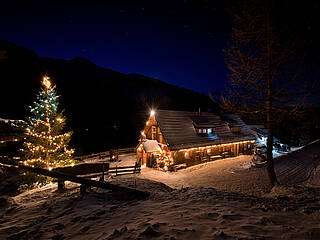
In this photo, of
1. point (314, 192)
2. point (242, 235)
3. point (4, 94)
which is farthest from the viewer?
point (4, 94)

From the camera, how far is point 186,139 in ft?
62.4

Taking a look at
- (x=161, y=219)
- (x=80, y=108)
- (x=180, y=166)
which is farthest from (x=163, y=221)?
(x=80, y=108)

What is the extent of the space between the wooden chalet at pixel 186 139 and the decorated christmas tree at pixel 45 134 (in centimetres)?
854

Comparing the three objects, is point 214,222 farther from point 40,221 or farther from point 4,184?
point 4,184

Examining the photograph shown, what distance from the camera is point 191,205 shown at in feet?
18.0

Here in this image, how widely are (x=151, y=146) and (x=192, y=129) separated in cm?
620

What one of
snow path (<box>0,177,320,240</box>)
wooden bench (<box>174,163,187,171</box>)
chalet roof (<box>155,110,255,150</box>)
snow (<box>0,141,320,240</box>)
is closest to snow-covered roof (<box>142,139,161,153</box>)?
chalet roof (<box>155,110,255,150</box>)

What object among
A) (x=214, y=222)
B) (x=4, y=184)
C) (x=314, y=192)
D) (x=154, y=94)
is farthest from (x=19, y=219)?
(x=154, y=94)

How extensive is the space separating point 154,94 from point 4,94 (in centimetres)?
6528

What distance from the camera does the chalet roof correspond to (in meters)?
18.4

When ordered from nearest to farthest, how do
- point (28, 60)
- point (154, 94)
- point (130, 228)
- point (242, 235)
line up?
point (242, 235) → point (130, 228) → point (28, 60) → point (154, 94)

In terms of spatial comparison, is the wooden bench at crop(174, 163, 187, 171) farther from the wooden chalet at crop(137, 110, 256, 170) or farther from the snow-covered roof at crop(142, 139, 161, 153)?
the snow-covered roof at crop(142, 139, 161, 153)

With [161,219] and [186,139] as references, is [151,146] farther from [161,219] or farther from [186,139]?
[161,219]

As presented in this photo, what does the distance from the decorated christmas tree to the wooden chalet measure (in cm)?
854
